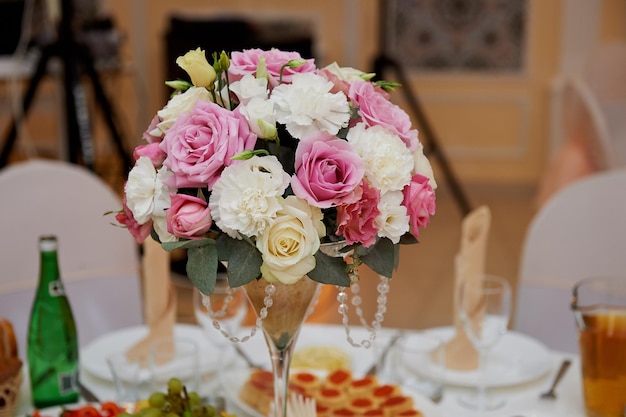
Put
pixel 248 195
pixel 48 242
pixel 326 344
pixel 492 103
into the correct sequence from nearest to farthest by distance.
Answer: pixel 248 195
pixel 48 242
pixel 326 344
pixel 492 103

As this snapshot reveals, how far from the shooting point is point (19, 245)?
1.71 meters

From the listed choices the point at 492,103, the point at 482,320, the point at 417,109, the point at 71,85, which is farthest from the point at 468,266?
the point at 492,103

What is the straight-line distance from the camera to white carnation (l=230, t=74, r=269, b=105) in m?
0.84

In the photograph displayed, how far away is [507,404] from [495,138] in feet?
15.5

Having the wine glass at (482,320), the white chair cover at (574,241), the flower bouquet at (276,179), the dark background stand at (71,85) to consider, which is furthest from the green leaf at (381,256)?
the dark background stand at (71,85)

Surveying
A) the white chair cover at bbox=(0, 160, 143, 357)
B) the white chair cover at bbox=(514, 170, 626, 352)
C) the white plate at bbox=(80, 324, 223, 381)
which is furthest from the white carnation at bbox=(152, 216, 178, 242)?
the white chair cover at bbox=(514, 170, 626, 352)

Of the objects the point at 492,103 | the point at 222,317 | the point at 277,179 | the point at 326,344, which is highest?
the point at 277,179

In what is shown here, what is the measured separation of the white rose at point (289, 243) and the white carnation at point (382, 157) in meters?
0.08

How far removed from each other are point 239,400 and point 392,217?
0.42m

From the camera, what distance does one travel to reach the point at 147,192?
84 centimetres

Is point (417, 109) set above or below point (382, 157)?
below

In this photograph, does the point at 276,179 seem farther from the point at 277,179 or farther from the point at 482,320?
the point at 482,320

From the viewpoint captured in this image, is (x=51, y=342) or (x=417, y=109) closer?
(x=51, y=342)

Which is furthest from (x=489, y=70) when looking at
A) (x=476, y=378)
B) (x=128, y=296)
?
(x=476, y=378)
